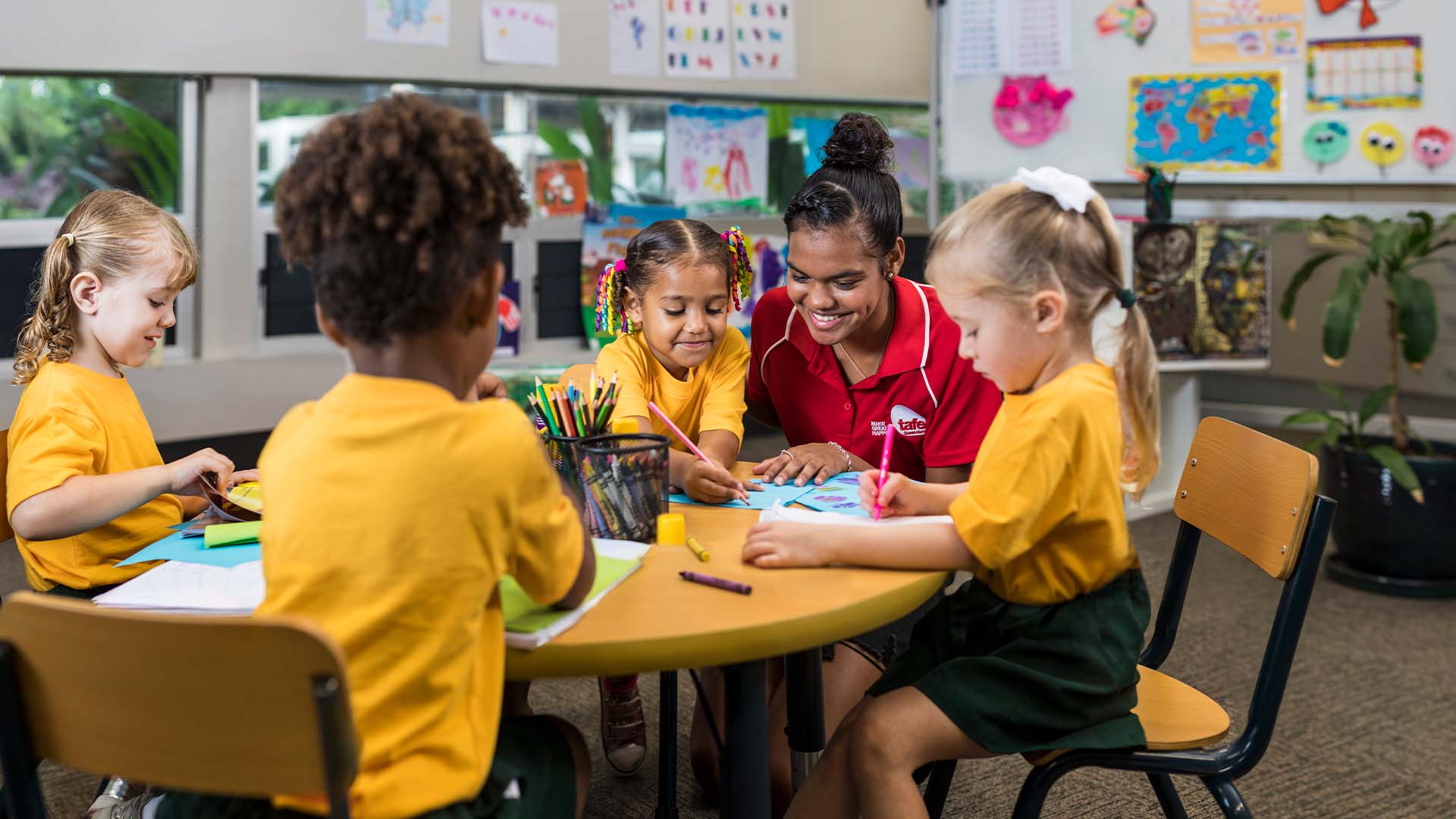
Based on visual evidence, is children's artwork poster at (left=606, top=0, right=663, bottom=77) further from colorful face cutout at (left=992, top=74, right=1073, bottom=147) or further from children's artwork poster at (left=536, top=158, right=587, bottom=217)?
colorful face cutout at (left=992, top=74, right=1073, bottom=147)

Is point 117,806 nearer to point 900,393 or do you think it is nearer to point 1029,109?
point 900,393

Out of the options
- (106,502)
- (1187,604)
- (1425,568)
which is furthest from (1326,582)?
(106,502)

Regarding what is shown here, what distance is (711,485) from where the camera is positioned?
150 centimetres

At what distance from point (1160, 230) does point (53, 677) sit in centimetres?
331

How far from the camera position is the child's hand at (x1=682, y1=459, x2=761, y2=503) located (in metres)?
1.50

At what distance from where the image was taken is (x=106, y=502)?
150 cm

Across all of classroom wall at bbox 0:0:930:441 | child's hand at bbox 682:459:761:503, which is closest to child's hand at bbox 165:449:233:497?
child's hand at bbox 682:459:761:503

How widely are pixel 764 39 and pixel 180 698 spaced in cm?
375

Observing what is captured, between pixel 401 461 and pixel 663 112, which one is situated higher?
pixel 663 112

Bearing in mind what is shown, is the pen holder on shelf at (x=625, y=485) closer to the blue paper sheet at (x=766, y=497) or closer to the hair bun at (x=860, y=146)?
the blue paper sheet at (x=766, y=497)

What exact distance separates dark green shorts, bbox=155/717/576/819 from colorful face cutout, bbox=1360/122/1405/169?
3195mm

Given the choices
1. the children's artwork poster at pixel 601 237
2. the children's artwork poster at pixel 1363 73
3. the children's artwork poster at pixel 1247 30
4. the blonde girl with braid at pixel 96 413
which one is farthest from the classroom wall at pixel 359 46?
the blonde girl with braid at pixel 96 413

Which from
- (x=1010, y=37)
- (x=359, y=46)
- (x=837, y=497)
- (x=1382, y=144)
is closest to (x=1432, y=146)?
(x=1382, y=144)

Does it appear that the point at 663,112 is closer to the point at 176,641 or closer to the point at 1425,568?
the point at 1425,568
